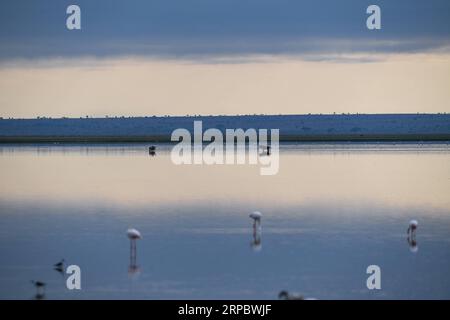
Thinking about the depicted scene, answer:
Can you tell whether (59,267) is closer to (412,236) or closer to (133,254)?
(133,254)

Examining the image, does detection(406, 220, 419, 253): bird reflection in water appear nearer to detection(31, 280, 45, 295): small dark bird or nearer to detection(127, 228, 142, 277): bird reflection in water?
detection(127, 228, 142, 277): bird reflection in water

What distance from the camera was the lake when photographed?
46.9 ft

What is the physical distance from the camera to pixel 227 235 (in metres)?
18.8

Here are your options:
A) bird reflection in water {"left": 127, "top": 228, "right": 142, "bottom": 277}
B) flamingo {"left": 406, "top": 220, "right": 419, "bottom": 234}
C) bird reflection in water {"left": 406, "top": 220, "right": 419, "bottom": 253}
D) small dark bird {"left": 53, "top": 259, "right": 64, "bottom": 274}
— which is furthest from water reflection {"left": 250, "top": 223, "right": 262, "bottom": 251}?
small dark bird {"left": 53, "top": 259, "right": 64, "bottom": 274}

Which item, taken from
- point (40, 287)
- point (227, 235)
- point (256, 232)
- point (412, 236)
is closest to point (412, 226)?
point (412, 236)

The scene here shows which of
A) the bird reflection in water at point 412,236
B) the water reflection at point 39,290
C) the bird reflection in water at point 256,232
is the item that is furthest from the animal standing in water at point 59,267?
the bird reflection in water at point 412,236

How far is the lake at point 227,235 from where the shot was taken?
14297 millimetres

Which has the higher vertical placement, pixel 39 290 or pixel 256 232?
pixel 256 232

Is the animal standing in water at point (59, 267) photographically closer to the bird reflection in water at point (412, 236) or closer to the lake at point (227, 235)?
the lake at point (227, 235)

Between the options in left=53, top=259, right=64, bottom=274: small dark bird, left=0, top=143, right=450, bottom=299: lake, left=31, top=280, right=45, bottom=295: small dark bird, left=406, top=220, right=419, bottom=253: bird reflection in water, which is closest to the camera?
left=31, top=280, right=45, bottom=295: small dark bird

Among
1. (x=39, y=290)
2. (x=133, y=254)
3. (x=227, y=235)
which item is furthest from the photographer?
(x=227, y=235)

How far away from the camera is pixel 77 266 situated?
51.7 feet
